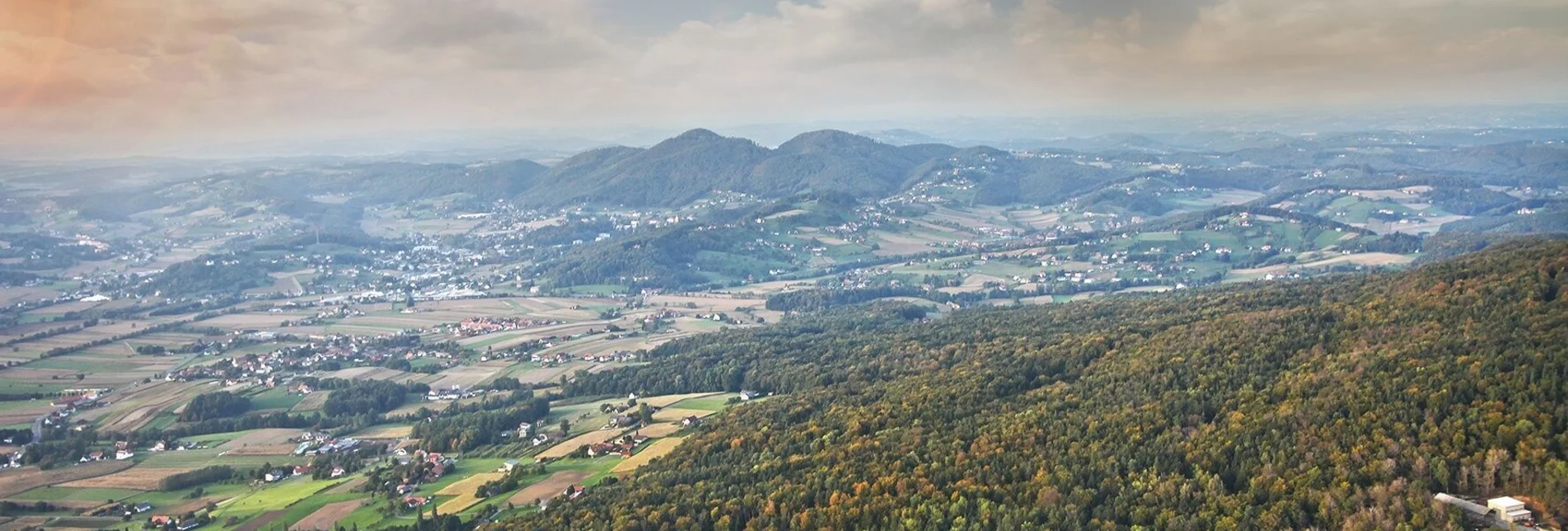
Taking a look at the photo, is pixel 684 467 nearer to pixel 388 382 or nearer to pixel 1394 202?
pixel 388 382

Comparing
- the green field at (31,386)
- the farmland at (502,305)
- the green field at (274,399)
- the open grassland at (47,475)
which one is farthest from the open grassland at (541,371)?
the green field at (31,386)

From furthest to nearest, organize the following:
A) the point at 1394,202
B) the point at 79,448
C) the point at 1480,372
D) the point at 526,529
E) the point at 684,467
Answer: the point at 1394,202 < the point at 79,448 < the point at 684,467 < the point at 526,529 < the point at 1480,372

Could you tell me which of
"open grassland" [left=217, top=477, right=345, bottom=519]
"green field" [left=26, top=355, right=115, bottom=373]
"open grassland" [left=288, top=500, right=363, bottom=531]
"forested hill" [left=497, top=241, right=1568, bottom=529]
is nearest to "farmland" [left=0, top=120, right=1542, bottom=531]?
"open grassland" [left=288, top=500, right=363, bottom=531]

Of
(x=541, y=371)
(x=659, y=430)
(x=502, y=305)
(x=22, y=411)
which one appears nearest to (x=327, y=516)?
(x=659, y=430)

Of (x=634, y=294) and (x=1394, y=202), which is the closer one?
(x=634, y=294)

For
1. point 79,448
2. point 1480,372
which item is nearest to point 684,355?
point 79,448

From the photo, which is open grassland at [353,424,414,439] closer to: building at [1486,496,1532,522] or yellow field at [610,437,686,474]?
yellow field at [610,437,686,474]

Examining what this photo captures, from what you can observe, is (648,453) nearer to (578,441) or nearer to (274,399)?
(578,441)
